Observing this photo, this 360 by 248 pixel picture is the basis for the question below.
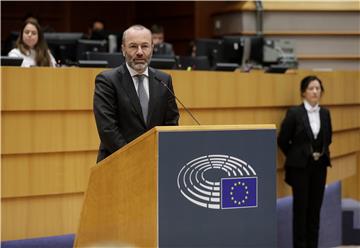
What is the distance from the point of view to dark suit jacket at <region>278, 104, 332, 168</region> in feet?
16.3

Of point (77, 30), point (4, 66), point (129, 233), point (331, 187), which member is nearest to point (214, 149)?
point (129, 233)

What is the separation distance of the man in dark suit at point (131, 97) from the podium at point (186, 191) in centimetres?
31

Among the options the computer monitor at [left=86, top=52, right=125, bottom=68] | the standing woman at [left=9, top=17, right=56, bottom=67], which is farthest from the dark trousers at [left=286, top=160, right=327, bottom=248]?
the standing woman at [left=9, top=17, right=56, bottom=67]

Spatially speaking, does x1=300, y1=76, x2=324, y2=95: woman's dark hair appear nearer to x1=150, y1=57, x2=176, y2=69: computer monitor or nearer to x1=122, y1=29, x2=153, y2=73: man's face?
x1=150, y1=57, x2=176, y2=69: computer monitor

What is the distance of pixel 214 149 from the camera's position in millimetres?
2611

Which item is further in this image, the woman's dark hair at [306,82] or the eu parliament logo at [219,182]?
the woman's dark hair at [306,82]

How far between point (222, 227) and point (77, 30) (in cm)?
944

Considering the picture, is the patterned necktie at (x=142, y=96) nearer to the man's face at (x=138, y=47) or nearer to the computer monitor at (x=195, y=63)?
the man's face at (x=138, y=47)

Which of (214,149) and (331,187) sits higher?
(214,149)

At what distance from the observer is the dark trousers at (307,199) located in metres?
5.01

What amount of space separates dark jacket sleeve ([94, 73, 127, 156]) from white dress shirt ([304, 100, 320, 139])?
2.37 m

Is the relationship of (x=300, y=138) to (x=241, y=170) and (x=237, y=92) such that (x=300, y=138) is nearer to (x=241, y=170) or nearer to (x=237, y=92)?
(x=237, y=92)

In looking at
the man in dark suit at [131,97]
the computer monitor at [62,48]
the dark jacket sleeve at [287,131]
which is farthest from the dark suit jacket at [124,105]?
the computer monitor at [62,48]

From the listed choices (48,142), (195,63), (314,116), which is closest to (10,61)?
(48,142)
